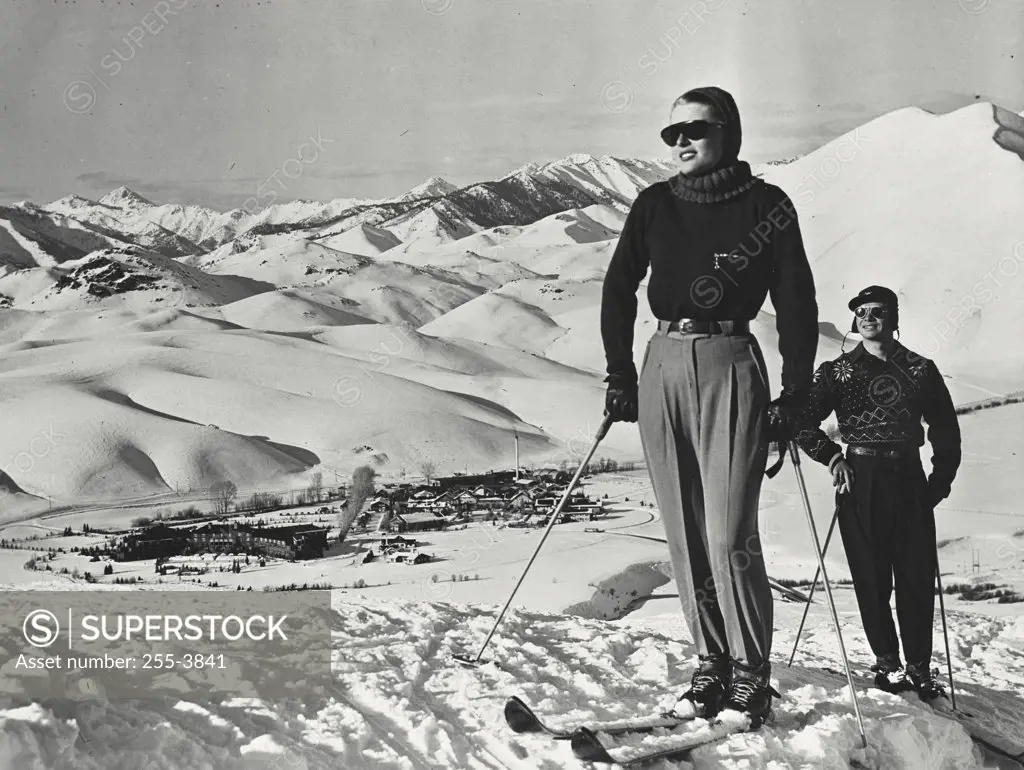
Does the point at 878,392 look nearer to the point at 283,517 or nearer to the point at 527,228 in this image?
the point at 283,517

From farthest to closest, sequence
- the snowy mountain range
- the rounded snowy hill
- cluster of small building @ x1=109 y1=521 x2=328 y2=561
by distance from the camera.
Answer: the snowy mountain range → the rounded snowy hill → cluster of small building @ x1=109 y1=521 x2=328 y2=561

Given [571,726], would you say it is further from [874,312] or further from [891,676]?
[874,312]

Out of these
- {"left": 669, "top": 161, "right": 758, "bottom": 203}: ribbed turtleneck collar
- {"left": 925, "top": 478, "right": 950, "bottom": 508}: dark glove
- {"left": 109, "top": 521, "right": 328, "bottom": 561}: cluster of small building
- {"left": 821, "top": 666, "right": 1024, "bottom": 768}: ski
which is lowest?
{"left": 109, "top": 521, "right": 328, "bottom": 561}: cluster of small building

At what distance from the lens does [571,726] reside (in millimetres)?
3008

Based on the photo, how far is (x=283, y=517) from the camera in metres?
10.9

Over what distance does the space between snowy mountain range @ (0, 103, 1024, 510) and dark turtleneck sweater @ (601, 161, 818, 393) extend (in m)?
8.43

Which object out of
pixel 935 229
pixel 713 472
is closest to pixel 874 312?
pixel 713 472

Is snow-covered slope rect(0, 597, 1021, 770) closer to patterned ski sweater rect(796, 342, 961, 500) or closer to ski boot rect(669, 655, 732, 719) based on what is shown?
ski boot rect(669, 655, 732, 719)

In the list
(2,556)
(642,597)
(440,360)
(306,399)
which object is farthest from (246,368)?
(642,597)

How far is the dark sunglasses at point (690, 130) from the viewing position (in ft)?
9.66

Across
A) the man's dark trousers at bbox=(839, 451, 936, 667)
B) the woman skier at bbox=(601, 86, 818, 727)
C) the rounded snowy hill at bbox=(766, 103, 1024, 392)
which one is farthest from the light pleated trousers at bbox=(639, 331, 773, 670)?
the rounded snowy hill at bbox=(766, 103, 1024, 392)

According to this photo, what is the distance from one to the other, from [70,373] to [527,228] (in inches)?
1303

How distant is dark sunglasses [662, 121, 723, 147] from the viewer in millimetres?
2943

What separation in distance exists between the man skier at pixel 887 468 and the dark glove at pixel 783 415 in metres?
0.57
